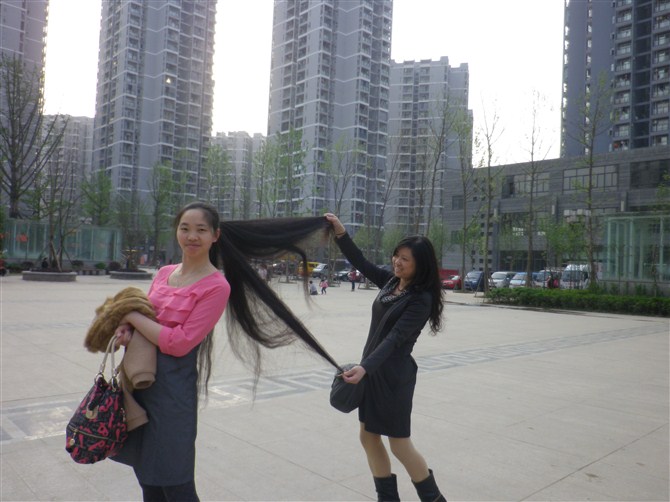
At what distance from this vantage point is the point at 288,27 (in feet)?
275

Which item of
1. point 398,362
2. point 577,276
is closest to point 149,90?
point 577,276

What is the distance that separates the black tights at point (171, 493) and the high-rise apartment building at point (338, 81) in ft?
238

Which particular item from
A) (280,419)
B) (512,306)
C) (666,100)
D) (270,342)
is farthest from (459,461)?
(666,100)

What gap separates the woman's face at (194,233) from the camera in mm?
2285

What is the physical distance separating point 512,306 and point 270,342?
75.6 feet

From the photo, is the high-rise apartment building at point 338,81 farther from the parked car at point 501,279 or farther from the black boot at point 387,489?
the black boot at point 387,489

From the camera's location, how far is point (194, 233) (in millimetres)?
2305

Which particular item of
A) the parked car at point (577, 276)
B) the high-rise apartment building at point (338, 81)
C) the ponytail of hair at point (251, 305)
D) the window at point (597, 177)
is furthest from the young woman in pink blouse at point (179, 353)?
the high-rise apartment building at point (338, 81)

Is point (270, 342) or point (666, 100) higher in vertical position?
point (666, 100)

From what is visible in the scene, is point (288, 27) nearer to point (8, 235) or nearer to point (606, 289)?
point (8, 235)

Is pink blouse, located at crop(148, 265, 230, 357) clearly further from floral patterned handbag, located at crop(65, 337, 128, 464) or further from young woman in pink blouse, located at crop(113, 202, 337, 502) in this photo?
floral patterned handbag, located at crop(65, 337, 128, 464)

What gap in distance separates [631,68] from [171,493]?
7454cm

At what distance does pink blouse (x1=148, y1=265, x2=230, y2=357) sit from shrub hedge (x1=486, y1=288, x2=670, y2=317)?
22.0m

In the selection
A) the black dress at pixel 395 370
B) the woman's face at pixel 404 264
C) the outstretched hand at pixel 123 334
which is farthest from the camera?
the woman's face at pixel 404 264
